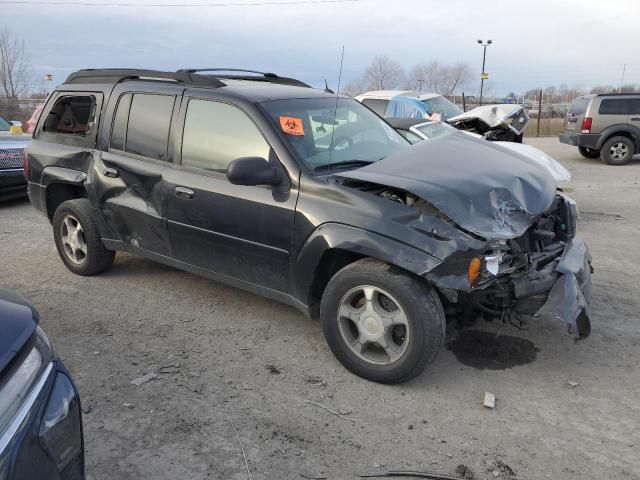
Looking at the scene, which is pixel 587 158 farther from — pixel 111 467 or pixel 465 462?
pixel 111 467

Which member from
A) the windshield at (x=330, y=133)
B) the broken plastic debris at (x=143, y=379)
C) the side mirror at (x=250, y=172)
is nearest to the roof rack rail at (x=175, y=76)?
the windshield at (x=330, y=133)

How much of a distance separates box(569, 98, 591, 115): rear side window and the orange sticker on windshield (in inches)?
482

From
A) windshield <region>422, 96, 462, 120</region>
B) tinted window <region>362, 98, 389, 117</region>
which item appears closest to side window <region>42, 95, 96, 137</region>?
tinted window <region>362, 98, 389, 117</region>

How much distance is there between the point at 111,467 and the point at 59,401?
1087mm

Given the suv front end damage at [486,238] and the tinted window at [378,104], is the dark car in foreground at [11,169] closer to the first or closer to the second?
the tinted window at [378,104]

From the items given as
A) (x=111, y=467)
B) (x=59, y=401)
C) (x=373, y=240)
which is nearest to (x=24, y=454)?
(x=59, y=401)

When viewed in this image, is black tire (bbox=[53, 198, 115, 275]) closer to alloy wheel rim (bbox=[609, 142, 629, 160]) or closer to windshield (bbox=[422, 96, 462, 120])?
windshield (bbox=[422, 96, 462, 120])

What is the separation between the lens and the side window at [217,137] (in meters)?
3.88

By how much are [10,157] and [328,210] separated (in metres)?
7.10

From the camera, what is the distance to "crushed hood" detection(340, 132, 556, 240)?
3.25 m

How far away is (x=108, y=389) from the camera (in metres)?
3.38

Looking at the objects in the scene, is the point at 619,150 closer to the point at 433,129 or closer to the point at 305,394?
the point at 433,129

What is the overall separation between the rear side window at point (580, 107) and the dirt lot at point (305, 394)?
33.9 feet

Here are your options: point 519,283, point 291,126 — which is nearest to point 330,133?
point 291,126
